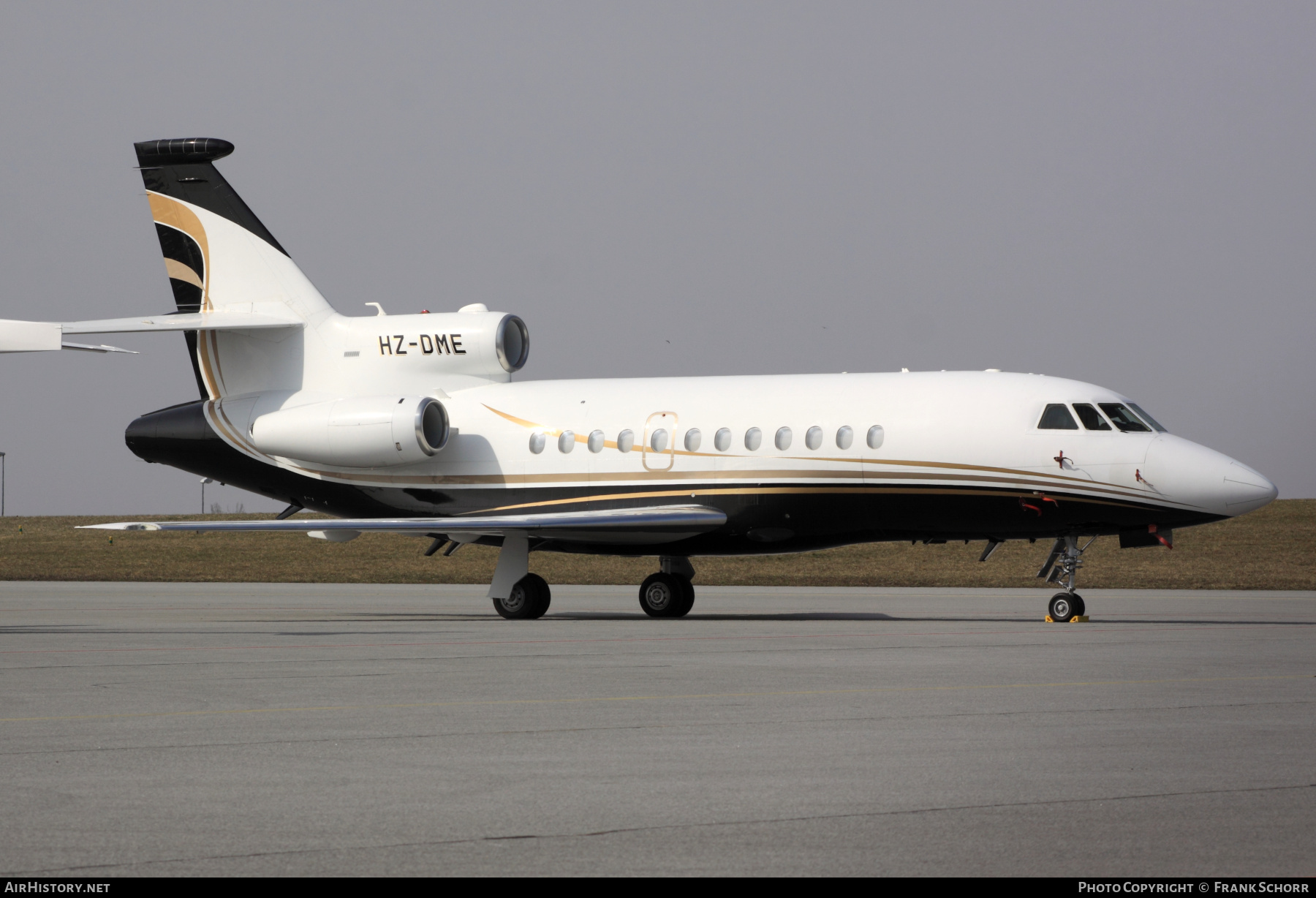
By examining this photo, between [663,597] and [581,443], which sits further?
[581,443]

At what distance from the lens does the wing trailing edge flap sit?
929 inches

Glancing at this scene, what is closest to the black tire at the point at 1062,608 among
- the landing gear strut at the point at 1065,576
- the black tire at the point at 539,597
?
the landing gear strut at the point at 1065,576

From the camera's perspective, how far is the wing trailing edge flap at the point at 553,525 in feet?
77.4

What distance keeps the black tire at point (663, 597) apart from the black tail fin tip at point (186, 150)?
37.1ft

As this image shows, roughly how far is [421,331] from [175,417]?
193 inches

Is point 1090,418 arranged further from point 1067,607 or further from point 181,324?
point 181,324

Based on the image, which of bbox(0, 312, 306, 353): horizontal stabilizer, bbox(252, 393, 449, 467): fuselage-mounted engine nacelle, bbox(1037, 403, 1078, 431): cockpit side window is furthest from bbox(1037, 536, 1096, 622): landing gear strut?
bbox(0, 312, 306, 353): horizontal stabilizer

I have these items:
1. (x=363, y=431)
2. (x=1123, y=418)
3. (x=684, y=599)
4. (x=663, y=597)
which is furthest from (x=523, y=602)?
(x=1123, y=418)

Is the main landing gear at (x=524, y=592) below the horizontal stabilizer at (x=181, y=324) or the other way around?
below

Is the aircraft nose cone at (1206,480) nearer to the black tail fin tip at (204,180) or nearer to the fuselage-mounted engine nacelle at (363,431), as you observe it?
the fuselage-mounted engine nacelle at (363,431)

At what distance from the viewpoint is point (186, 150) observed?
28.5 m

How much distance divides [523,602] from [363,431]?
4.16 m

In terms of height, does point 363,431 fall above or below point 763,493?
above
